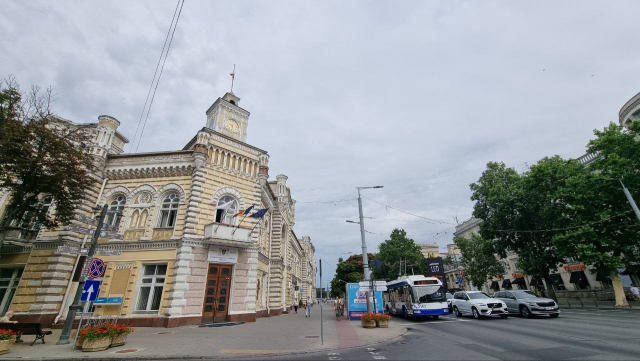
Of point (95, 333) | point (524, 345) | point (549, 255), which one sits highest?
point (549, 255)

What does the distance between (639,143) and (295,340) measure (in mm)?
30388

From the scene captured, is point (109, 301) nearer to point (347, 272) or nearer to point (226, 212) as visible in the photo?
point (226, 212)

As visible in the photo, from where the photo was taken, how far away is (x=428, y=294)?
20125 mm

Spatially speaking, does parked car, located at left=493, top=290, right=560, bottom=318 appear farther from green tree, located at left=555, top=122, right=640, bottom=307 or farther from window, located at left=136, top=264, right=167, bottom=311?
window, located at left=136, top=264, right=167, bottom=311

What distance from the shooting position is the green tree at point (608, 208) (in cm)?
2225

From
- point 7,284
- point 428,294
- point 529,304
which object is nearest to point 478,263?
point 529,304

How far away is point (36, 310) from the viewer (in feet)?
53.1

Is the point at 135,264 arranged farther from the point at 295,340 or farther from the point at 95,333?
the point at 295,340

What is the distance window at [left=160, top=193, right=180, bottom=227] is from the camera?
1966 cm

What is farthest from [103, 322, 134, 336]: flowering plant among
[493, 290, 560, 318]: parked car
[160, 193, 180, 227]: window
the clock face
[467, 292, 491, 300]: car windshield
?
[493, 290, 560, 318]: parked car

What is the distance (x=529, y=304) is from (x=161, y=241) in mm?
24434

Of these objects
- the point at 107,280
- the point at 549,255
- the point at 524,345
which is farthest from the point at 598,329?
the point at 107,280

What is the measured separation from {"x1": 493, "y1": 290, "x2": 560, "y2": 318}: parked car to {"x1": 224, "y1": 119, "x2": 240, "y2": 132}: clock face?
25098 millimetres

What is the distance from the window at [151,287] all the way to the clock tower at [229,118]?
37.3 feet
